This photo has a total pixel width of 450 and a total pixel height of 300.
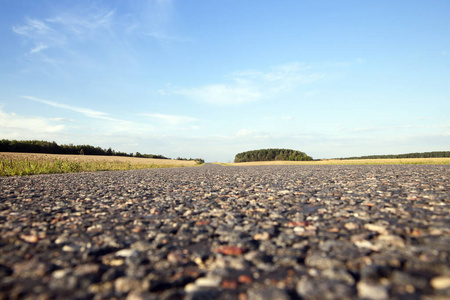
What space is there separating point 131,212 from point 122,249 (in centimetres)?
218

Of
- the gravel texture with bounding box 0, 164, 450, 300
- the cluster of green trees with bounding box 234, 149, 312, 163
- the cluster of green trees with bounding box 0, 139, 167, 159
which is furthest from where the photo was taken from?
the cluster of green trees with bounding box 234, 149, 312, 163

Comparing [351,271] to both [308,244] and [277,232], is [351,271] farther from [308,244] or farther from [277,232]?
[277,232]

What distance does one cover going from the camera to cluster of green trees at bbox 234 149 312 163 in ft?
302

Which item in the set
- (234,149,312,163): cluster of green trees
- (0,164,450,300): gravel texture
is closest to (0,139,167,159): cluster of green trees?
(0,164,450,300): gravel texture

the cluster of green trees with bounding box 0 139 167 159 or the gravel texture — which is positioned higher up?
the cluster of green trees with bounding box 0 139 167 159

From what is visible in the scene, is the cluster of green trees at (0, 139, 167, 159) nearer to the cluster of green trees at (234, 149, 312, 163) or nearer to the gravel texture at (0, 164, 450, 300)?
the gravel texture at (0, 164, 450, 300)

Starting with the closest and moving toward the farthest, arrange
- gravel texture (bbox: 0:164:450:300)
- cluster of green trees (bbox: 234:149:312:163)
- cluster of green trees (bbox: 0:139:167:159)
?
gravel texture (bbox: 0:164:450:300) < cluster of green trees (bbox: 0:139:167:159) < cluster of green trees (bbox: 234:149:312:163)

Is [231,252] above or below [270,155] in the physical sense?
below

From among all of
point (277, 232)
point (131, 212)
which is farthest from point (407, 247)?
point (131, 212)

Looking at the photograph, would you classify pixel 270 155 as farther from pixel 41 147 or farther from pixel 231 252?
pixel 231 252

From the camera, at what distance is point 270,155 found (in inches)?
4262

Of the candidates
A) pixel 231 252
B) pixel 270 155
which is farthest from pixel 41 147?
pixel 270 155

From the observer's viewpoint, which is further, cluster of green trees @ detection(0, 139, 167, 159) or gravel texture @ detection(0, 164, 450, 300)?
cluster of green trees @ detection(0, 139, 167, 159)

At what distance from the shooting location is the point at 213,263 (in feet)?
8.91
